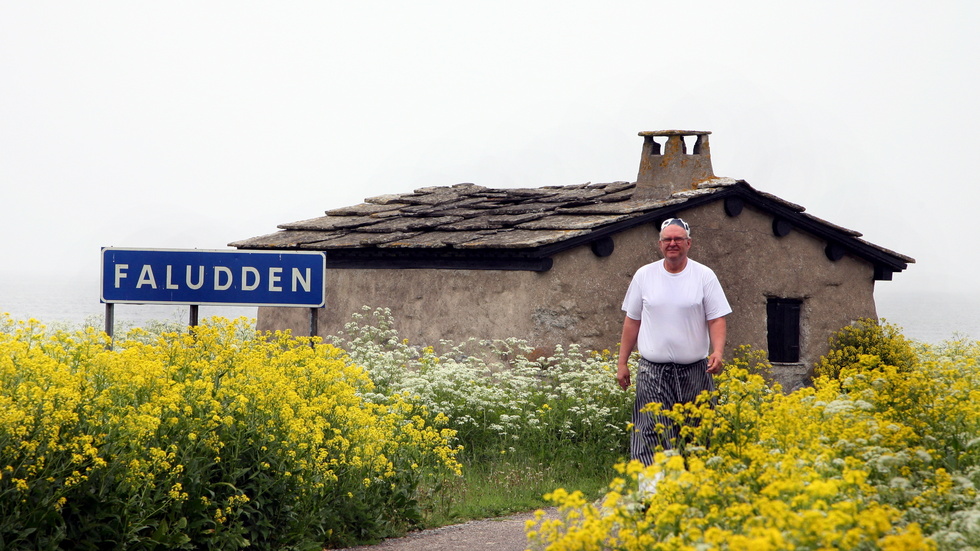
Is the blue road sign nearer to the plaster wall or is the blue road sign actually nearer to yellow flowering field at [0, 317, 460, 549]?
yellow flowering field at [0, 317, 460, 549]

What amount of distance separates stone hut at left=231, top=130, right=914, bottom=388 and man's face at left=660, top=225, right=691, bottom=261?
6186mm

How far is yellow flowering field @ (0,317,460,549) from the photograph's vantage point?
557 cm

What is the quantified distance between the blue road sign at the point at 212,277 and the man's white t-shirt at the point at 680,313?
3236mm

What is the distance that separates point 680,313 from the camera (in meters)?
7.04

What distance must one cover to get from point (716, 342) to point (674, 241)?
0.75 m

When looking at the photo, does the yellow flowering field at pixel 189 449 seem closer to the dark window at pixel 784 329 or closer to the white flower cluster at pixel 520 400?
the white flower cluster at pixel 520 400

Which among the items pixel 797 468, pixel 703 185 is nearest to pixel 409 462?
pixel 797 468

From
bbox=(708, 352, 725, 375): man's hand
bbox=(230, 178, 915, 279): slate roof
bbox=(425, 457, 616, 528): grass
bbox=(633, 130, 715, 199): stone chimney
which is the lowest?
bbox=(425, 457, 616, 528): grass

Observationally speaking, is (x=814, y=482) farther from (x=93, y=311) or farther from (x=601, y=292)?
(x=93, y=311)

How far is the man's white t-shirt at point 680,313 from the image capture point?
7.04 metres

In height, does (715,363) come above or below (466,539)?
above

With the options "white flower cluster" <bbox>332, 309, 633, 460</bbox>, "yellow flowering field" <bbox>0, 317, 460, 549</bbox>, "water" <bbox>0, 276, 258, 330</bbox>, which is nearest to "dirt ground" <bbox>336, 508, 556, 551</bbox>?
"yellow flowering field" <bbox>0, 317, 460, 549</bbox>

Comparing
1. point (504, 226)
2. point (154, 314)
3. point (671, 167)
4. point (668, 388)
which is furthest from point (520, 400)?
point (154, 314)

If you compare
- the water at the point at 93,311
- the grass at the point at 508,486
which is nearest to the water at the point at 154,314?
the water at the point at 93,311
